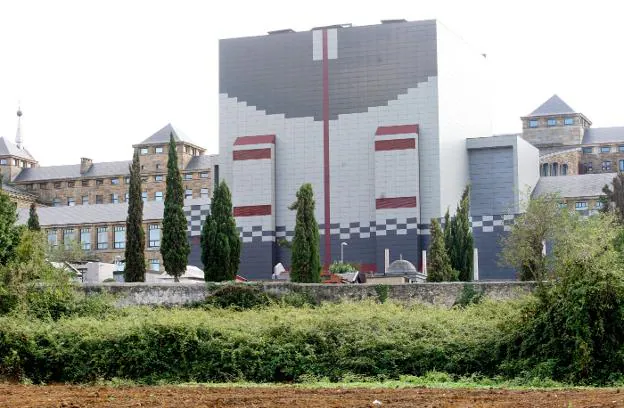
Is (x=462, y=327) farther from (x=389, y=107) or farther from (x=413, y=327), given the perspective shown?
(x=389, y=107)

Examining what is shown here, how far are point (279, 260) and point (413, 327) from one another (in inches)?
1947

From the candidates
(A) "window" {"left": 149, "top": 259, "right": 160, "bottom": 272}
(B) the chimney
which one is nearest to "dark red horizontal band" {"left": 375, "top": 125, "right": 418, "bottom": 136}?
(A) "window" {"left": 149, "top": 259, "right": 160, "bottom": 272}

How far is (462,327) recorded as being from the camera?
34688mm

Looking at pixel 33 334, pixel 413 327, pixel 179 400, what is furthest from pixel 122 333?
pixel 179 400

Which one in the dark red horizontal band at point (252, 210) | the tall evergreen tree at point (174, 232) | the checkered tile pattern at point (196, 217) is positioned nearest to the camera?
the tall evergreen tree at point (174, 232)

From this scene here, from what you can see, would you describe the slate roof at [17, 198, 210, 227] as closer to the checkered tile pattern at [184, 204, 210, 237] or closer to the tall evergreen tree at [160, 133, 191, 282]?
the checkered tile pattern at [184, 204, 210, 237]

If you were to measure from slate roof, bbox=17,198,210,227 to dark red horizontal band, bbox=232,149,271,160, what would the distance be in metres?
22.1

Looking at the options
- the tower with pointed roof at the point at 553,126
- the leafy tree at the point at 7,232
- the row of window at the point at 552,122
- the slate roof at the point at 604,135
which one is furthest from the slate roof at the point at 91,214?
the leafy tree at the point at 7,232

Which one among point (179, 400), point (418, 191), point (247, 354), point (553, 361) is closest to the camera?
point (179, 400)

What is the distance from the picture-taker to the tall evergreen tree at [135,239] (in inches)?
2205

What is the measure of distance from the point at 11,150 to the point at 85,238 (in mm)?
38471

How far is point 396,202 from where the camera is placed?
266ft

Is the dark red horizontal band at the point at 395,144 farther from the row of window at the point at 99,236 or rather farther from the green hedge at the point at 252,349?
the green hedge at the point at 252,349

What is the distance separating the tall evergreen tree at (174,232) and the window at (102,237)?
48.7 m
